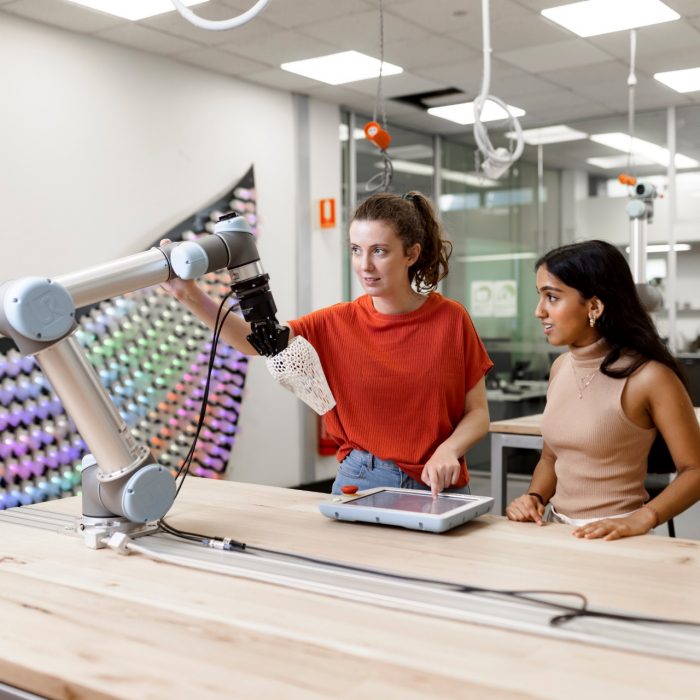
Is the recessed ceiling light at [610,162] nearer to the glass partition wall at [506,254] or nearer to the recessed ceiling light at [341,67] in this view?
the glass partition wall at [506,254]

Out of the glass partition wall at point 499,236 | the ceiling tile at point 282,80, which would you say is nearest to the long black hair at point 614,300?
the ceiling tile at point 282,80

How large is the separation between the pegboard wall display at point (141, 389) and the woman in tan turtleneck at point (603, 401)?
2.54 meters

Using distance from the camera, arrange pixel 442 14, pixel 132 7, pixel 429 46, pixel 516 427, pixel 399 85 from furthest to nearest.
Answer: pixel 399 85 → pixel 429 46 → pixel 442 14 → pixel 132 7 → pixel 516 427

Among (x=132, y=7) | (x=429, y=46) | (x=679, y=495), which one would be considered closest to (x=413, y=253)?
(x=679, y=495)

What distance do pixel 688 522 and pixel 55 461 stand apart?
10.5 feet

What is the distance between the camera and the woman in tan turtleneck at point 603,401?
1870mm

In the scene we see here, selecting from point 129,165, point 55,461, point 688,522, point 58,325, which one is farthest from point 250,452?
point 58,325

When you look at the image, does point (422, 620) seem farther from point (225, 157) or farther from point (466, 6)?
point (225, 157)

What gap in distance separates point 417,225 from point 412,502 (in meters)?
0.72

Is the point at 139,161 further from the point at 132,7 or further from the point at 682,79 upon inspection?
the point at 682,79

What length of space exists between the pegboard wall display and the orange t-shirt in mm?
2133

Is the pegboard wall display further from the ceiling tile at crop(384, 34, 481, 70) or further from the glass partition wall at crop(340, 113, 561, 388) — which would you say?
the glass partition wall at crop(340, 113, 561, 388)

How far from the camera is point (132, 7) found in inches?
170

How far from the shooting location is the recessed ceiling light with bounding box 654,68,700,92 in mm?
5629
